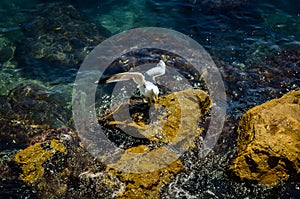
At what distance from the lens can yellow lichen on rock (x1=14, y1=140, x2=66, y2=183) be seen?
5.93 m

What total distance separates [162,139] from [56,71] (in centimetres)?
519

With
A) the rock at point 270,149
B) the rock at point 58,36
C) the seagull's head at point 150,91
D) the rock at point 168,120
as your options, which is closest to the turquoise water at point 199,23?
the rock at point 58,36

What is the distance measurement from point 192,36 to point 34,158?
23.3ft

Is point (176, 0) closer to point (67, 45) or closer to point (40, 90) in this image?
point (67, 45)

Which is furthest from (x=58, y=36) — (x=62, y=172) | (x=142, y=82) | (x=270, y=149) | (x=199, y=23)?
(x=270, y=149)

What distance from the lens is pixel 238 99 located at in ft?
26.7

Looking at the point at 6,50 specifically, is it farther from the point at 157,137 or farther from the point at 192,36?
the point at 157,137

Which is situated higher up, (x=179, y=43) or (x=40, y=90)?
(x=179, y=43)

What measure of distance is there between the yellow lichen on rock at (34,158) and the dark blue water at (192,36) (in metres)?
2.41

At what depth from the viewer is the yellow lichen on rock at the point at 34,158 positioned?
5.93 metres

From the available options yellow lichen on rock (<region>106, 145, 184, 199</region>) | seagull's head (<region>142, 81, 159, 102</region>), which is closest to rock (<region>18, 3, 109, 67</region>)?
seagull's head (<region>142, 81, 159, 102</region>)

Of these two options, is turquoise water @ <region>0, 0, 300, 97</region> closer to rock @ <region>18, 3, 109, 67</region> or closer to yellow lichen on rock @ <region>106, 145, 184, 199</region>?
rock @ <region>18, 3, 109, 67</region>

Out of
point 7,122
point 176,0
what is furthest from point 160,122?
point 176,0

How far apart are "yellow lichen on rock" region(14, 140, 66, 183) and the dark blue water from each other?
2.41 metres
